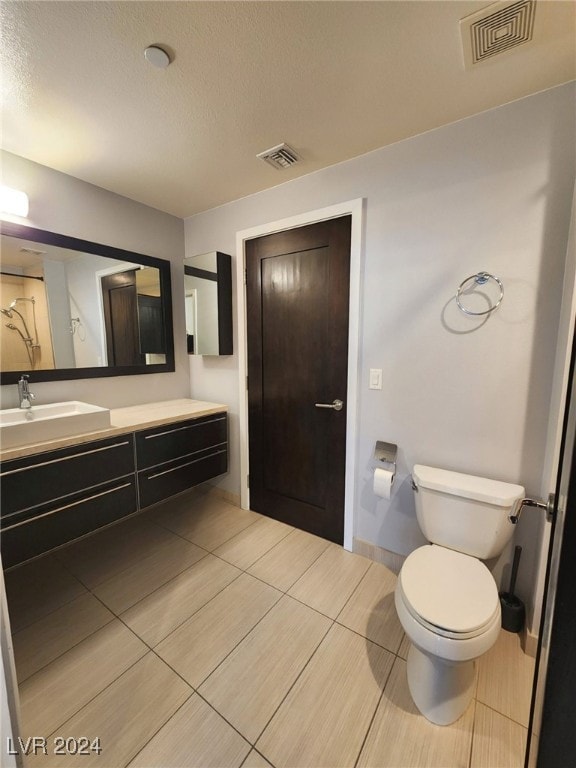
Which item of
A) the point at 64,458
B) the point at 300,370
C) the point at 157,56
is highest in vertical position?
the point at 157,56

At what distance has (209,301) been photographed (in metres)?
2.35

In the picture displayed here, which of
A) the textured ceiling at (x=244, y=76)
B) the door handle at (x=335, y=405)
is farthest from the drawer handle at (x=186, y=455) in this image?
the textured ceiling at (x=244, y=76)

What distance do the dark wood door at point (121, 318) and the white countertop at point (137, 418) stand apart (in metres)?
0.40

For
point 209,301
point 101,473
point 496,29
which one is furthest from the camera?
point 209,301

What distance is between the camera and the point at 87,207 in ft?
A: 6.63

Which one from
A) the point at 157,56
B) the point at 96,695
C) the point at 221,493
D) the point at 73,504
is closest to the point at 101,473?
the point at 73,504

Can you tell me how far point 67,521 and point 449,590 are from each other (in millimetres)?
1755

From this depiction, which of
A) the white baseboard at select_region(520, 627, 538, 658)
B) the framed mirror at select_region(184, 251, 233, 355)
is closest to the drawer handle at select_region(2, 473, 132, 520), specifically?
the framed mirror at select_region(184, 251, 233, 355)

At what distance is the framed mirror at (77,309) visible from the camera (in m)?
1.76

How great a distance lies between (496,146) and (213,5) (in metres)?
1.26

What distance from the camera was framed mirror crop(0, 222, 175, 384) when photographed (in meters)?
1.76

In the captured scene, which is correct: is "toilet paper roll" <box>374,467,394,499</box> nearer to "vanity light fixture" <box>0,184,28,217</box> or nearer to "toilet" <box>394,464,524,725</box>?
"toilet" <box>394,464,524,725</box>

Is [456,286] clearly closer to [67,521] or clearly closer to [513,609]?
[513,609]

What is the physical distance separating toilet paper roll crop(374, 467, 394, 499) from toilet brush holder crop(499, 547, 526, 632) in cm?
61
